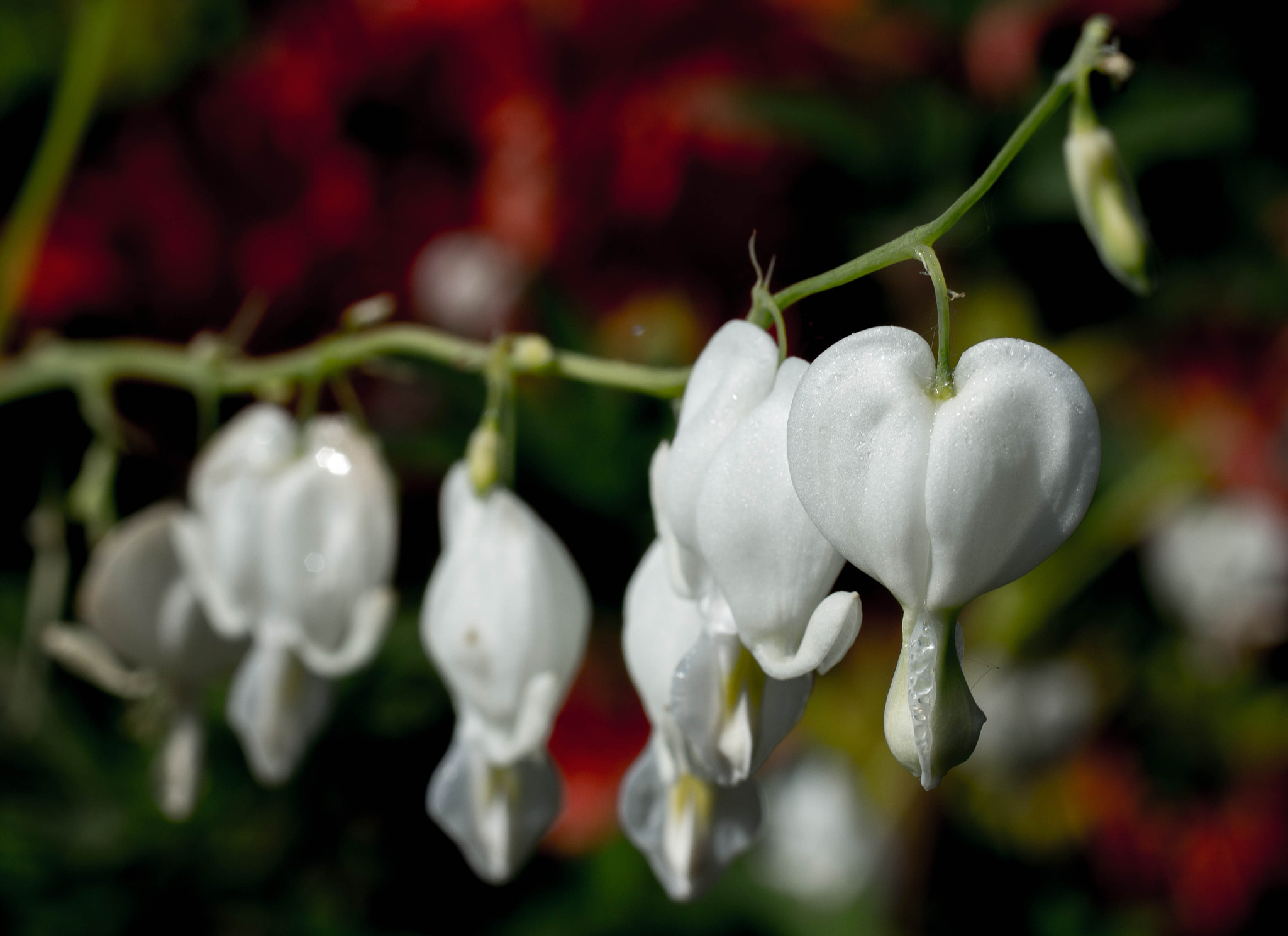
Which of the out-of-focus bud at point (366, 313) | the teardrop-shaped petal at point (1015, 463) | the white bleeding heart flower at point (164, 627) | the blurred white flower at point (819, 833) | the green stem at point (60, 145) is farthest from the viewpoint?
the blurred white flower at point (819, 833)

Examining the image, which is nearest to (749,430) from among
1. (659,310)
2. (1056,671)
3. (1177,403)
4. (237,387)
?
(237,387)

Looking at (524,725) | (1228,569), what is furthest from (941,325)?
(1228,569)

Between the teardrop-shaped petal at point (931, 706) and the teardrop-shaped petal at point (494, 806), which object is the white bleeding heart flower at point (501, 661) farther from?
the teardrop-shaped petal at point (931, 706)

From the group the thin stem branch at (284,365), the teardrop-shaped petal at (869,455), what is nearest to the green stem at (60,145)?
the thin stem branch at (284,365)

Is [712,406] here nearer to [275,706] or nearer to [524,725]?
[524,725]

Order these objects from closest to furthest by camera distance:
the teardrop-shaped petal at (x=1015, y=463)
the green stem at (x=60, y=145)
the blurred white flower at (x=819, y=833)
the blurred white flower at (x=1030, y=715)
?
the teardrop-shaped petal at (x=1015, y=463) → the green stem at (x=60, y=145) → the blurred white flower at (x=819, y=833) → the blurred white flower at (x=1030, y=715)

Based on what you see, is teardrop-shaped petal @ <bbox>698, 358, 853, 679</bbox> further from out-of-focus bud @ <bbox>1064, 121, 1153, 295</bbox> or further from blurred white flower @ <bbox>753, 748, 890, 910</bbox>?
blurred white flower @ <bbox>753, 748, 890, 910</bbox>
